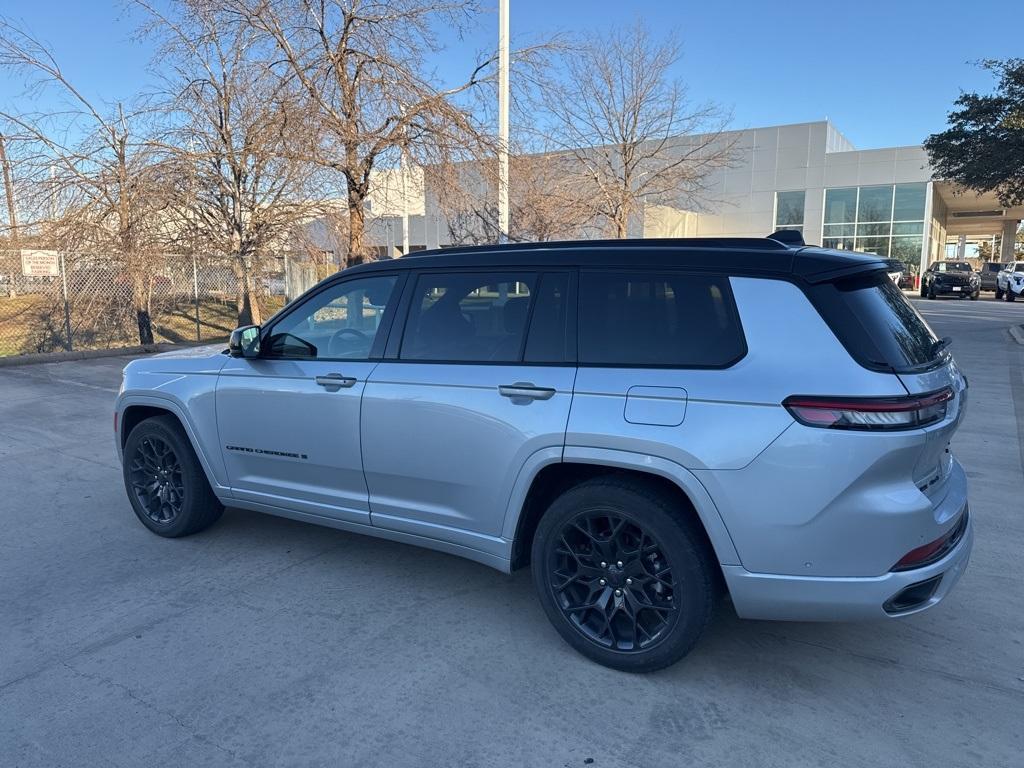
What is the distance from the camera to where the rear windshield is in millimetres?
2727

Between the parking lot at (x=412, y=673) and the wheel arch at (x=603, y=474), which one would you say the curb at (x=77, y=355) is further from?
the wheel arch at (x=603, y=474)

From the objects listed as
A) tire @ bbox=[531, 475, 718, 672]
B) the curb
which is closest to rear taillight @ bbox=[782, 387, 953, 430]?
tire @ bbox=[531, 475, 718, 672]

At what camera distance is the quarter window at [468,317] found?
3498mm

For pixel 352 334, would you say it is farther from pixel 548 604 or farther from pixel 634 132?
pixel 634 132

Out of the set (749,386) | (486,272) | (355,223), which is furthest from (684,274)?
(355,223)

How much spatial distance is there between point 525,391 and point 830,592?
4.82 ft

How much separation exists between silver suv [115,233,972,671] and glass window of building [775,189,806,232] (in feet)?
127

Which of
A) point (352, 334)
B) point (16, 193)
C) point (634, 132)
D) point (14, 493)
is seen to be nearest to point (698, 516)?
point (352, 334)

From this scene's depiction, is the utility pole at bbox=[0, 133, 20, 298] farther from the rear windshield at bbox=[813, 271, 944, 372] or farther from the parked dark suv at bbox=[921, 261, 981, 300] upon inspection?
A: the parked dark suv at bbox=[921, 261, 981, 300]

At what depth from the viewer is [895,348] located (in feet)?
9.26

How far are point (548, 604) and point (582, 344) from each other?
1195 mm

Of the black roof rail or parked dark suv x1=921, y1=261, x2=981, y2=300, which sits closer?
the black roof rail

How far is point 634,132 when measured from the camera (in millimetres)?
20547

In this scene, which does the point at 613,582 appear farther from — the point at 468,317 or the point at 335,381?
the point at 335,381
